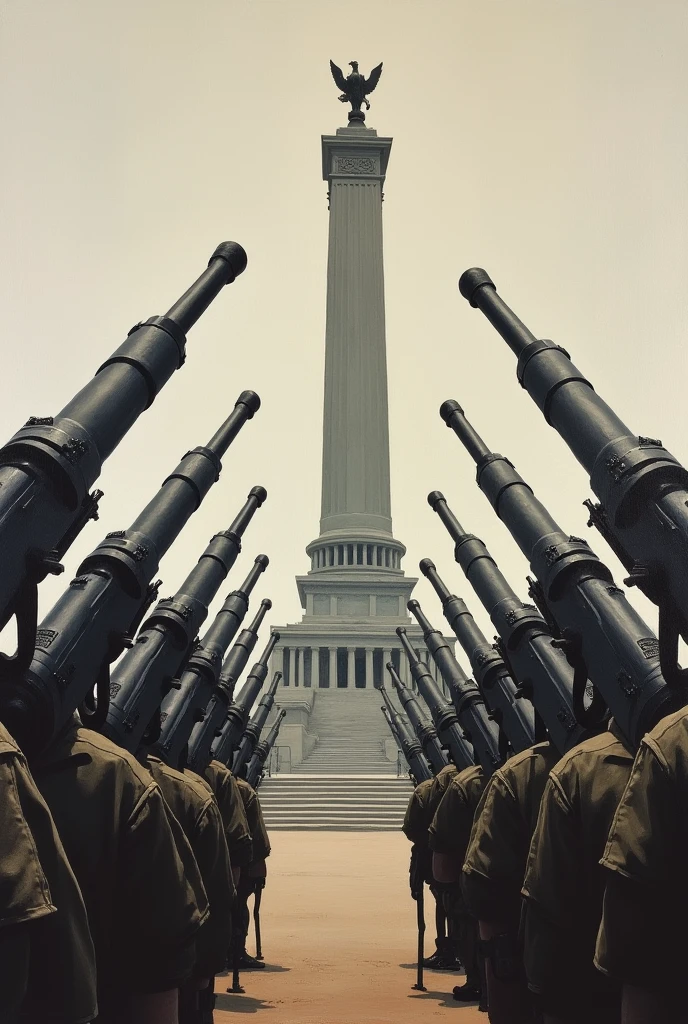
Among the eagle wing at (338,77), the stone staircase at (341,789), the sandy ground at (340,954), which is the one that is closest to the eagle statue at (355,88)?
the eagle wing at (338,77)

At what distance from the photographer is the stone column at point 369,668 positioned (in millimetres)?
69312

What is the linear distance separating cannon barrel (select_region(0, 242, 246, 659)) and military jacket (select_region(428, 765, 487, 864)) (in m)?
5.92

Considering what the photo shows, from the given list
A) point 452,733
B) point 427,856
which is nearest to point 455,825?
point 452,733

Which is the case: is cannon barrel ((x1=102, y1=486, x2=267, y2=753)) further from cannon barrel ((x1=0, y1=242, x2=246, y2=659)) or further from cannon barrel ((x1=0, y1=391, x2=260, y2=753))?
cannon barrel ((x1=0, y1=242, x2=246, y2=659))

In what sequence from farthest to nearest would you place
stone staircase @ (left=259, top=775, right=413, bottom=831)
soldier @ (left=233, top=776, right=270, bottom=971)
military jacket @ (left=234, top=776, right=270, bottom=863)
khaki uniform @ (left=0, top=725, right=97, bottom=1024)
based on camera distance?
stone staircase @ (left=259, top=775, right=413, bottom=831)
military jacket @ (left=234, top=776, right=270, bottom=863)
soldier @ (left=233, top=776, right=270, bottom=971)
khaki uniform @ (left=0, top=725, right=97, bottom=1024)

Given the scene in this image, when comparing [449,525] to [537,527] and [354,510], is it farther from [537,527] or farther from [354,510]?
[354,510]

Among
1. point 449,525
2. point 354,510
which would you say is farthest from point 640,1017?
point 354,510

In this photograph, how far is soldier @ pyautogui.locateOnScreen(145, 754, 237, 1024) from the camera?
6129 millimetres

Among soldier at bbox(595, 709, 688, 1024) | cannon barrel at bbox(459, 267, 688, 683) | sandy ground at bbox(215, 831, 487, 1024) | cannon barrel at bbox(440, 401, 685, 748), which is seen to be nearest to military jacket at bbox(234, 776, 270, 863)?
sandy ground at bbox(215, 831, 487, 1024)

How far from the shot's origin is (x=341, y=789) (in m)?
41.5

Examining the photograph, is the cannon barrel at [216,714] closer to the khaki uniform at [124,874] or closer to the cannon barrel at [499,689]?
the cannon barrel at [499,689]

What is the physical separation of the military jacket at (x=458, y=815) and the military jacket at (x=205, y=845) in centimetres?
398

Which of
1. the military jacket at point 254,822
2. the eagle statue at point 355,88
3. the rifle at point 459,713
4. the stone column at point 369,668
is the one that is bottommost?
the military jacket at point 254,822

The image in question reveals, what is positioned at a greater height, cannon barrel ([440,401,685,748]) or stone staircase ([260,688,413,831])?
stone staircase ([260,688,413,831])
